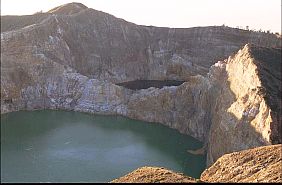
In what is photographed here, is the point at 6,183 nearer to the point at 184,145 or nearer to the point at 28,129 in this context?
the point at 28,129

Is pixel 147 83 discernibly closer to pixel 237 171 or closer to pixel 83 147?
pixel 83 147

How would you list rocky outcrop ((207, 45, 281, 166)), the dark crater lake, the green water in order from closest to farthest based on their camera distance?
1. rocky outcrop ((207, 45, 281, 166))
2. the green water
3. the dark crater lake

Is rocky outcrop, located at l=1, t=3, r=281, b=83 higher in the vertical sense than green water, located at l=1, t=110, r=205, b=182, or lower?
higher

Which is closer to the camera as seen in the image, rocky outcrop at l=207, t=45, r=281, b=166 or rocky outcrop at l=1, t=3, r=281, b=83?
rocky outcrop at l=207, t=45, r=281, b=166

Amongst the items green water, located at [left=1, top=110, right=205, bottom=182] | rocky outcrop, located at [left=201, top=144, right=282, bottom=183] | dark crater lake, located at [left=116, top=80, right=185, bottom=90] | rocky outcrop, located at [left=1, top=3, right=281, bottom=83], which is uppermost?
rocky outcrop, located at [left=1, top=3, right=281, bottom=83]

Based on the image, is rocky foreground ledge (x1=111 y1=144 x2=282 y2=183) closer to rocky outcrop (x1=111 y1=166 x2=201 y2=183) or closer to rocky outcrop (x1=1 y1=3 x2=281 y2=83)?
rocky outcrop (x1=111 y1=166 x2=201 y2=183)

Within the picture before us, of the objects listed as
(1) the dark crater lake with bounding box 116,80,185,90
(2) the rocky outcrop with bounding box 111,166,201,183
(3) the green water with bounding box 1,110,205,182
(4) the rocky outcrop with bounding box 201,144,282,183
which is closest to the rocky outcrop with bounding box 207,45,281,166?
(3) the green water with bounding box 1,110,205,182

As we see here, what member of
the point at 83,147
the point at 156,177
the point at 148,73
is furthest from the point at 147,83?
the point at 156,177
